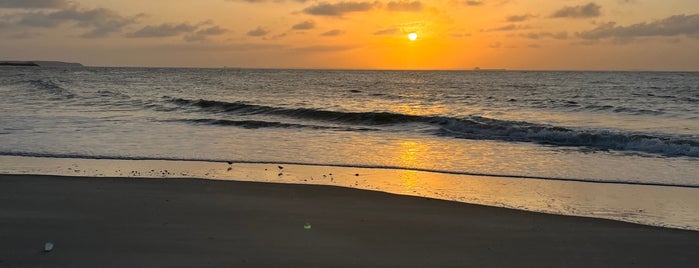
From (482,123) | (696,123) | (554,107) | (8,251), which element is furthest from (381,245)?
(554,107)

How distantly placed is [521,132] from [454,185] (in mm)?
9970

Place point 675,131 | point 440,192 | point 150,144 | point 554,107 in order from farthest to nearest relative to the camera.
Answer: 1. point 554,107
2. point 675,131
3. point 150,144
4. point 440,192

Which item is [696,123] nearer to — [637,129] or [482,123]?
[637,129]

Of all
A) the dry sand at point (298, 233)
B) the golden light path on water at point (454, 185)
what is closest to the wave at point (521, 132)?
the golden light path on water at point (454, 185)

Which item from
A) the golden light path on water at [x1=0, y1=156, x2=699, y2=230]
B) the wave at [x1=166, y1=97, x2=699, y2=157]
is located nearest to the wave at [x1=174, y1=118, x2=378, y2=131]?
the wave at [x1=166, y1=97, x2=699, y2=157]

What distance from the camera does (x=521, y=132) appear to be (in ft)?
64.5

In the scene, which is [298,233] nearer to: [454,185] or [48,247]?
[48,247]

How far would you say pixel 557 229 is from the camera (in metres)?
6.89

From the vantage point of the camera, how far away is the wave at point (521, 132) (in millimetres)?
16172

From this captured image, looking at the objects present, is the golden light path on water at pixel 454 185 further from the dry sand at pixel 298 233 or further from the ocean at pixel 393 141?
the dry sand at pixel 298 233

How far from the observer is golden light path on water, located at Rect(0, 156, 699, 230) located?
836 cm

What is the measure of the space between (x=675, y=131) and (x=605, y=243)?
16.6 meters

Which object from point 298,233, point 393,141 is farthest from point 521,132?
point 298,233

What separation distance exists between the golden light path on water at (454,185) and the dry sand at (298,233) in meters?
0.90
